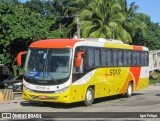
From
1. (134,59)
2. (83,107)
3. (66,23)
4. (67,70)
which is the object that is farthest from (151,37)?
(67,70)

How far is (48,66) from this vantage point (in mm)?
18312

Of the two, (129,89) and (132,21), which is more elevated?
(132,21)

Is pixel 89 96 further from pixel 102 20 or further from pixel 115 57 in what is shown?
pixel 102 20

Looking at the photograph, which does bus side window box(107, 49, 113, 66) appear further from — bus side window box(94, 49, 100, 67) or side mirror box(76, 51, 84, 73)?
side mirror box(76, 51, 84, 73)

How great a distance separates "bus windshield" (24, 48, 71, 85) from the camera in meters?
18.1

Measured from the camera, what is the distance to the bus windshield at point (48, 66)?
18.1 meters

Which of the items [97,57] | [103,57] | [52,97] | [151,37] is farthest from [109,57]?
[151,37]

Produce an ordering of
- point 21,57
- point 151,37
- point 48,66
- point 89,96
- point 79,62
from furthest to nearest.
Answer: point 151,37, point 89,96, point 21,57, point 48,66, point 79,62

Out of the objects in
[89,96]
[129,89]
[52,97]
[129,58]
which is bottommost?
[129,89]

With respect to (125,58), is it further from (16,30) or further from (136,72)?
(16,30)

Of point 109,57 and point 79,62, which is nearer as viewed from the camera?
point 79,62

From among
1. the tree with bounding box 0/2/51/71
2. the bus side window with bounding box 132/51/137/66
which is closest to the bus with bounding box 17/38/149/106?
the bus side window with bounding box 132/51/137/66

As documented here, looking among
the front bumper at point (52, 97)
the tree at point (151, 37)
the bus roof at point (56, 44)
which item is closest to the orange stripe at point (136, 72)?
the bus roof at point (56, 44)

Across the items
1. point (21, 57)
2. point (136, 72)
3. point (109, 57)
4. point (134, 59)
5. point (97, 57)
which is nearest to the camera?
point (21, 57)
